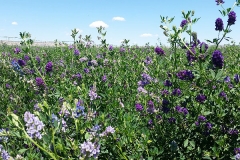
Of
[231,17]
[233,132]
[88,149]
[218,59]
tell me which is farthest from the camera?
[231,17]

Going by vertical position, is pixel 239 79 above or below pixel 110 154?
above

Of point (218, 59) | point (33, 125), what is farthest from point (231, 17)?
point (33, 125)

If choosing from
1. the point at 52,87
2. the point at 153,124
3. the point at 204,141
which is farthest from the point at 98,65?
the point at 204,141

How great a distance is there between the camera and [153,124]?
3.10 metres

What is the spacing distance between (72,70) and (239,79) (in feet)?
13.9

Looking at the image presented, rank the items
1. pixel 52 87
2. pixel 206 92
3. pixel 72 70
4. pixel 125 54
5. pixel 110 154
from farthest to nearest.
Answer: pixel 125 54
pixel 72 70
pixel 52 87
pixel 206 92
pixel 110 154

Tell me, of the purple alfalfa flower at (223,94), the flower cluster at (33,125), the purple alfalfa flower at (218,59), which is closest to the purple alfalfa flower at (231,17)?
the purple alfalfa flower at (218,59)

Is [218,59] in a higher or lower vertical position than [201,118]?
higher

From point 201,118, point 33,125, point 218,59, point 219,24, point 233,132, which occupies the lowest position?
point 233,132

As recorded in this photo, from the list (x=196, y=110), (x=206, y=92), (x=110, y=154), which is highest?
(x=206, y=92)

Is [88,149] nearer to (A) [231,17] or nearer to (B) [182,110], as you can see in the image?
(B) [182,110]

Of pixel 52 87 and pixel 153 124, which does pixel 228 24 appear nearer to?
pixel 153 124

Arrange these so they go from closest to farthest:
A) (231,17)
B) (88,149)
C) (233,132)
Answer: (88,149) < (233,132) < (231,17)

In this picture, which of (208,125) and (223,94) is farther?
(223,94)
